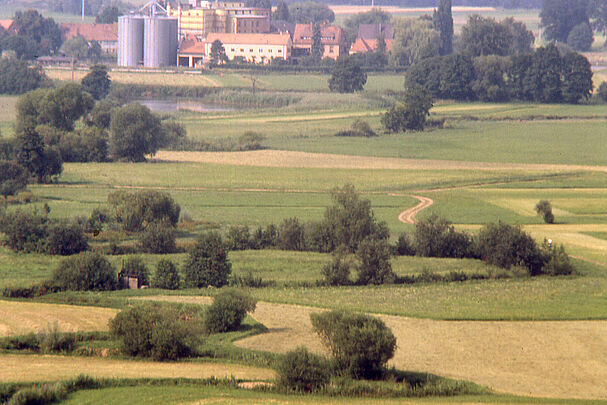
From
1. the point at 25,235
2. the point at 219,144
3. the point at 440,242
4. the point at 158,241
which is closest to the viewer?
the point at 25,235

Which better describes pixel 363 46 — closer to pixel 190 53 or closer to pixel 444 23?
pixel 444 23

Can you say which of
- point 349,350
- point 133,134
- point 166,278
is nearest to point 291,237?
point 166,278

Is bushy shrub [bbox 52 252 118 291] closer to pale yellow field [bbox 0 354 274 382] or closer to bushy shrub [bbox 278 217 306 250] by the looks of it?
pale yellow field [bbox 0 354 274 382]

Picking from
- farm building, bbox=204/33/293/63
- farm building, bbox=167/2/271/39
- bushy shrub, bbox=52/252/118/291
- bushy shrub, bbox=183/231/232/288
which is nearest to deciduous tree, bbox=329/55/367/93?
farm building, bbox=204/33/293/63

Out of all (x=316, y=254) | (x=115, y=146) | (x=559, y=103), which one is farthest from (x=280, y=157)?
(x=559, y=103)

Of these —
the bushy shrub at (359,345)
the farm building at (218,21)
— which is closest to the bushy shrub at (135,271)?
the bushy shrub at (359,345)

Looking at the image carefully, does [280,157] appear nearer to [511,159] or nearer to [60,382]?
[511,159]

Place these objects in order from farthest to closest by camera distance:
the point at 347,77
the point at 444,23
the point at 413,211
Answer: the point at 444,23 → the point at 347,77 → the point at 413,211
